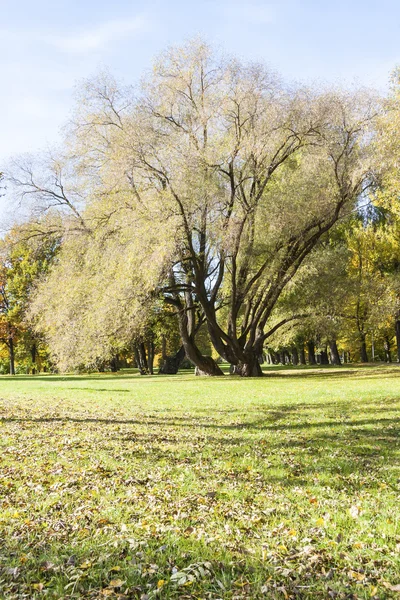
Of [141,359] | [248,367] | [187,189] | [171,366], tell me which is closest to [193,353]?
[248,367]

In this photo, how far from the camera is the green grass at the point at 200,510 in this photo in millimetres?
3854

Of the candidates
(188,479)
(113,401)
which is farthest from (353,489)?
(113,401)

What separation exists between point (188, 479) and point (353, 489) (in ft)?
6.90

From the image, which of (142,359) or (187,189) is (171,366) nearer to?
(142,359)

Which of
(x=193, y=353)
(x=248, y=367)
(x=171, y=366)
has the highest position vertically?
(x=193, y=353)

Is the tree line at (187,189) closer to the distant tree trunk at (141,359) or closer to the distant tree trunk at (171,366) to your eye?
the distant tree trunk at (171,366)

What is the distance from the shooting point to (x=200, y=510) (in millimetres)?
5340

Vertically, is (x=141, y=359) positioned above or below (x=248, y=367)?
above

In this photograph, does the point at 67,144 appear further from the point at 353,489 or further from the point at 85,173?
the point at 353,489

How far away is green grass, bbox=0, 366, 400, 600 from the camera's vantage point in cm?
385

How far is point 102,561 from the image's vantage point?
4148 mm

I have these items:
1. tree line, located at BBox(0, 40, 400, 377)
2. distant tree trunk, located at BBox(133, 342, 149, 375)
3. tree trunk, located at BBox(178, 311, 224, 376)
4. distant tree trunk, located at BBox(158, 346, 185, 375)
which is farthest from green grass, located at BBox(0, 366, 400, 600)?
distant tree trunk, located at BBox(133, 342, 149, 375)

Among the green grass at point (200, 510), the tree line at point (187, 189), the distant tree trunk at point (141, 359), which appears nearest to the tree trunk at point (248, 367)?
the tree line at point (187, 189)

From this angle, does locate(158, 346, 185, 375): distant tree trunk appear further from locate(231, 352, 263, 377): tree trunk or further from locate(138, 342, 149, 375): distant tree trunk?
locate(231, 352, 263, 377): tree trunk
